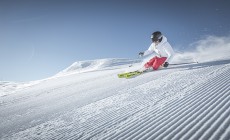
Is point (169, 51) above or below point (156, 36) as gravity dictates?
below

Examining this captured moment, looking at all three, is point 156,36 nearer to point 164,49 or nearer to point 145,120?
point 164,49

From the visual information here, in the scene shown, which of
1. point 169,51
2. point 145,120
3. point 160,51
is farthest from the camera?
point 160,51

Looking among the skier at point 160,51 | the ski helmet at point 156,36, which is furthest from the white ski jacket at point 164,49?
the ski helmet at point 156,36

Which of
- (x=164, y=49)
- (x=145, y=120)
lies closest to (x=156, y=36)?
(x=164, y=49)

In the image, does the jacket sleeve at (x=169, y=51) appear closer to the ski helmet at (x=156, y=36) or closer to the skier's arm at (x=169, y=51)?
the skier's arm at (x=169, y=51)

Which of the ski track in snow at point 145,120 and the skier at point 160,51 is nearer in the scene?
the ski track in snow at point 145,120

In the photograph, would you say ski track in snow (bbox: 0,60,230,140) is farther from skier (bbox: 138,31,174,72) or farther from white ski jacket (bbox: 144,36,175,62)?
white ski jacket (bbox: 144,36,175,62)

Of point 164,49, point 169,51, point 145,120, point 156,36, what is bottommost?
point 145,120

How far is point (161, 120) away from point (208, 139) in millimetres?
1034

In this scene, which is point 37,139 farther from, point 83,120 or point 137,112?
point 137,112

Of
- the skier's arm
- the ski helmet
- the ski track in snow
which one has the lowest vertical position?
the ski track in snow

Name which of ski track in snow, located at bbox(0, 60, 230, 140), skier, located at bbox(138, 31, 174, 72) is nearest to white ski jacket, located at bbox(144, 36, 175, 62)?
skier, located at bbox(138, 31, 174, 72)

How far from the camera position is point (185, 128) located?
2.78m

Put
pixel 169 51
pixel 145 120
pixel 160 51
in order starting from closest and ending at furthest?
pixel 145 120 < pixel 169 51 < pixel 160 51
